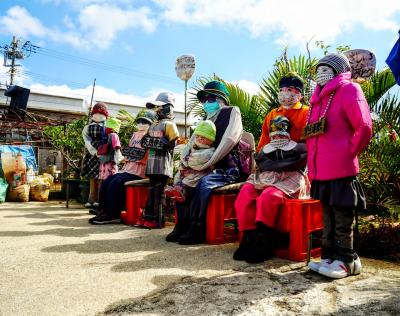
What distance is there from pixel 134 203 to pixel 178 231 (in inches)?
51.6

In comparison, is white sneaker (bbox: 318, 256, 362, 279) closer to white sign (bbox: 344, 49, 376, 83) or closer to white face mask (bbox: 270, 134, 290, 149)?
white face mask (bbox: 270, 134, 290, 149)

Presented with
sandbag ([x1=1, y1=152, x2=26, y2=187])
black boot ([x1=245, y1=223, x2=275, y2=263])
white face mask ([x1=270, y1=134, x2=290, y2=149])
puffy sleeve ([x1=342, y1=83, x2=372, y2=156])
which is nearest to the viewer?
puffy sleeve ([x1=342, y1=83, x2=372, y2=156])

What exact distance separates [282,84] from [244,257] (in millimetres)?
1495

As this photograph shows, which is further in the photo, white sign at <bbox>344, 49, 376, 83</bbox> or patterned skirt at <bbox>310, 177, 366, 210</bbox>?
white sign at <bbox>344, 49, 376, 83</bbox>

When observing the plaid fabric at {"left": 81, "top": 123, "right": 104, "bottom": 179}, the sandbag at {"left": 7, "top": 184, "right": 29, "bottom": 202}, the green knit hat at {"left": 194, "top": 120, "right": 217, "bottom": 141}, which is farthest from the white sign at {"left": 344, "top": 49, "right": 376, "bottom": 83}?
the sandbag at {"left": 7, "top": 184, "right": 29, "bottom": 202}

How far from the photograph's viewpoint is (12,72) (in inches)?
1001

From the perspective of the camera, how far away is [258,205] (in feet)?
10.0

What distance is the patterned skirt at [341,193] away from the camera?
8.41 ft

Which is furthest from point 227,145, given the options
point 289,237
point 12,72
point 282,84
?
point 12,72

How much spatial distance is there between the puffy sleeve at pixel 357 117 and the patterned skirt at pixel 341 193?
212mm

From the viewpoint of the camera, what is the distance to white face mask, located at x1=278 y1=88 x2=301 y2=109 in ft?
11.0

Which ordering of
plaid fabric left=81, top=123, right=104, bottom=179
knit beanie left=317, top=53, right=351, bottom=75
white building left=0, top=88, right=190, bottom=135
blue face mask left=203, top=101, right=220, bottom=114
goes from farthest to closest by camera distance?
white building left=0, top=88, right=190, bottom=135
plaid fabric left=81, top=123, right=104, bottom=179
blue face mask left=203, top=101, right=220, bottom=114
knit beanie left=317, top=53, right=351, bottom=75

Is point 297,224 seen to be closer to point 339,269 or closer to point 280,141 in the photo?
point 339,269

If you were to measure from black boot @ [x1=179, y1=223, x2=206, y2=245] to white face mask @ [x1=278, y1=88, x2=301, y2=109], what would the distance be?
1384mm
